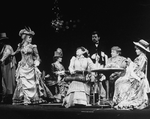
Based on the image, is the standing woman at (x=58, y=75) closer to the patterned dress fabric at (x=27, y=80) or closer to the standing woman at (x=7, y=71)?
the patterned dress fabric at (x=27, y=80)

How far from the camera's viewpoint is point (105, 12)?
903cm

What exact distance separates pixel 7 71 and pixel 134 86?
324 cm

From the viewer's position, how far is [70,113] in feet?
22.8

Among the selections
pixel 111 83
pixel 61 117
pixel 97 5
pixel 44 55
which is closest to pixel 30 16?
pixel 44 55

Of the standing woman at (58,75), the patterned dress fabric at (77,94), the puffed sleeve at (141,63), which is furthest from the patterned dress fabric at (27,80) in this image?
the puffed sleeve at (141,63)

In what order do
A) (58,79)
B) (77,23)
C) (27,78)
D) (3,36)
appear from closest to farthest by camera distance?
1. (27,78)
2. (3,36)
3. (58,79)
4. (77,23)

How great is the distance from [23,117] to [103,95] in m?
2.37

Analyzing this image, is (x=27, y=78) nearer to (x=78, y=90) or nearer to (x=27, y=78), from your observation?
(x=27, y=78)

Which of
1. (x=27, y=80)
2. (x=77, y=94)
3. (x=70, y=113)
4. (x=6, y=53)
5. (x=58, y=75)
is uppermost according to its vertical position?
(x=6, y=53)

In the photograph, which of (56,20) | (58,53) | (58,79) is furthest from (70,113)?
(56,20)

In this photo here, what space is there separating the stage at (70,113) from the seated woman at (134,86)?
20cm

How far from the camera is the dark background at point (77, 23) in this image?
29.1 ft

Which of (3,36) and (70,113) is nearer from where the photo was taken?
(70,113)

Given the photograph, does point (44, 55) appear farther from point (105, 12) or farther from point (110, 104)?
point (110, 104)
